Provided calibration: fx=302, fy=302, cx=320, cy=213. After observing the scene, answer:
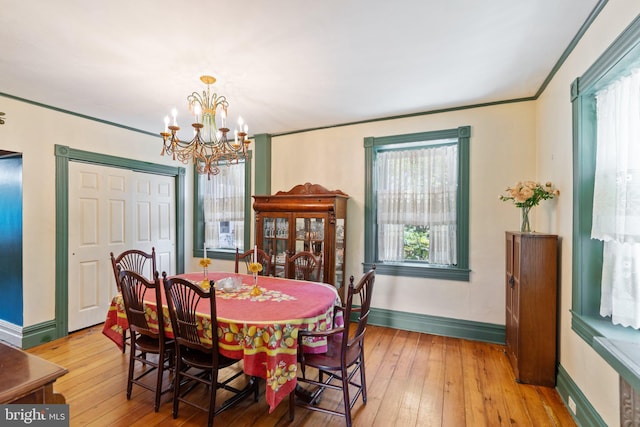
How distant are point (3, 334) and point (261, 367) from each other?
3388mm

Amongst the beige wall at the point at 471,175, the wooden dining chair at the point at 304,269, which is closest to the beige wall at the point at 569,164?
the beige wall at the point at 471,175

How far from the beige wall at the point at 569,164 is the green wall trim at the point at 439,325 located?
91 cm

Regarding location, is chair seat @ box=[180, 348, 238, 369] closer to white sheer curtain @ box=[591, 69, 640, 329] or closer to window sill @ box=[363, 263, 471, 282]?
window sill @ box=[363, 263, 471, 282]

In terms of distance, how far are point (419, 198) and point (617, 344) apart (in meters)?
2.29

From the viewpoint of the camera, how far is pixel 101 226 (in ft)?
12.4

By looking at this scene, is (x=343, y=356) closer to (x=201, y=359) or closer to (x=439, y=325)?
(x=201, y=359)

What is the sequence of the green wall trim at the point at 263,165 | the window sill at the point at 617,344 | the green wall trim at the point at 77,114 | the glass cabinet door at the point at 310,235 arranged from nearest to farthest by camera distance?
the window sill at the point at 617,344 → the green wall trim at the point at 77,114 → the glass cabinet door at the point at 310,235 → the green wall trim at the point at 263,165

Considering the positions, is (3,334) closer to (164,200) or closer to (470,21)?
(164,200)

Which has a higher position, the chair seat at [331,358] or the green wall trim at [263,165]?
the green wall trim at [263,165]

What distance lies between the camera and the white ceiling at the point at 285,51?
178 cm

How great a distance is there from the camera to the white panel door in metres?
3.54

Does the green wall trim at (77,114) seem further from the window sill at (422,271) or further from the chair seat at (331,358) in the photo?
the chair seat at (331,358)

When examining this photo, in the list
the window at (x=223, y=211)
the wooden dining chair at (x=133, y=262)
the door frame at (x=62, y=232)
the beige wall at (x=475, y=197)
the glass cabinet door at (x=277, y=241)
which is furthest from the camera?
the window at (x=223, y=211)

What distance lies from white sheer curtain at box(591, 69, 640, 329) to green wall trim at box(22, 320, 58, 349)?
16.3ft
